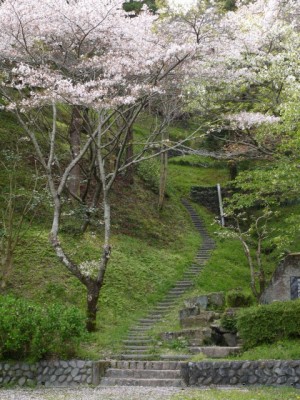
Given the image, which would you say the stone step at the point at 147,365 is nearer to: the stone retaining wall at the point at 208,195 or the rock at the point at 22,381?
the rock at the point at 22,381

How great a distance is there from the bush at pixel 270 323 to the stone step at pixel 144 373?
182 centimetres

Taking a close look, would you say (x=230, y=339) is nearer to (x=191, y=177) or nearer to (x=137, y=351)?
(x=137, y=351)

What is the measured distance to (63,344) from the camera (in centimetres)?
1271

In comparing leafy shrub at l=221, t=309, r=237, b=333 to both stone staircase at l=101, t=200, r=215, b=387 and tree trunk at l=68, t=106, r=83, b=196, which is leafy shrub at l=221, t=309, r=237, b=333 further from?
tree trunk at l=68, t=106, r=83, b=196

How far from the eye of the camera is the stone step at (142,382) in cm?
1162

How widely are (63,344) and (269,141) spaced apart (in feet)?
36.7

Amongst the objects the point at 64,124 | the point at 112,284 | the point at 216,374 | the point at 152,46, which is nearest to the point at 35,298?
the point at 112,284

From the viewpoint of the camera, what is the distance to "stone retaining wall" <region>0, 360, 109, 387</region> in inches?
486

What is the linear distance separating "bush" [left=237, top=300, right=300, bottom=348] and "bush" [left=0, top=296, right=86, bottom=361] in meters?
3.83

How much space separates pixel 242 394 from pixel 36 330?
481 centimetres

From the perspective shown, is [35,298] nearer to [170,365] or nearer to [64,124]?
[170,365]

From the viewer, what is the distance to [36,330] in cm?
1210

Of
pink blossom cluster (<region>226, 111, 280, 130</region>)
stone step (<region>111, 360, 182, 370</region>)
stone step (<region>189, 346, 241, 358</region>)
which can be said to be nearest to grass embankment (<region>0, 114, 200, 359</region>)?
stone step (<region>111, 360, 182, 370</region>)

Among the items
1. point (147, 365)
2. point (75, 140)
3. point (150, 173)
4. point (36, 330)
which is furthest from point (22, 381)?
point (150, 173)
